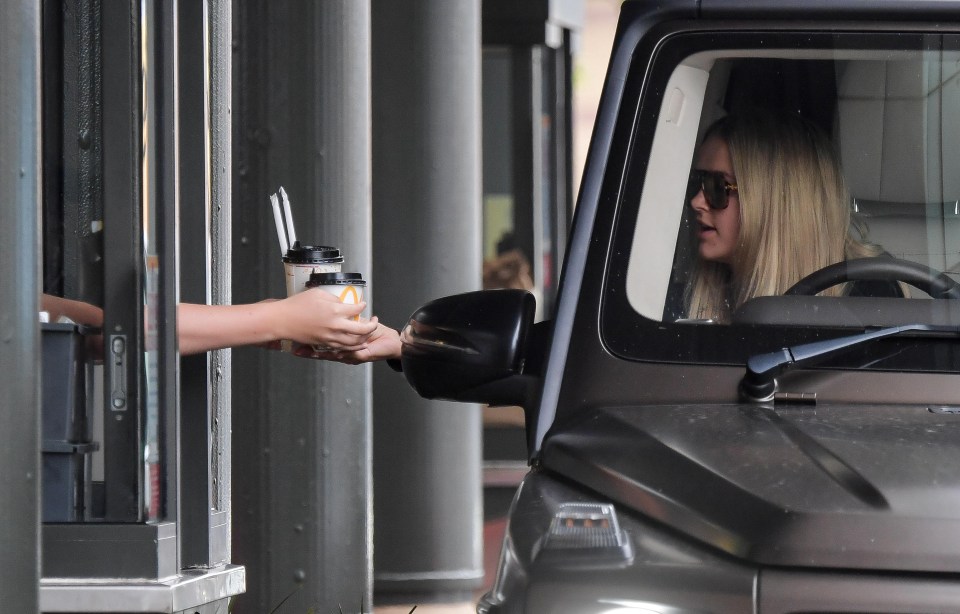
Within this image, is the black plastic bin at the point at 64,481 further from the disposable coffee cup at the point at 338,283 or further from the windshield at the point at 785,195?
the windshield at the point at 785,195

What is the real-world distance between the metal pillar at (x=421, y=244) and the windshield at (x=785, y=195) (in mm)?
4287

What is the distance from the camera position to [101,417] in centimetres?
342

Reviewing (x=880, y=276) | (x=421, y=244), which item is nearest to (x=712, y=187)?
(x=880, y=276)

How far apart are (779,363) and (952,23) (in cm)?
77

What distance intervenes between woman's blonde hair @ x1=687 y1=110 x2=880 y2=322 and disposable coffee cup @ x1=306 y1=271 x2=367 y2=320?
40.5 inches

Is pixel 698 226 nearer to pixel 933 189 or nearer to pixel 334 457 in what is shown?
pixel 933 189

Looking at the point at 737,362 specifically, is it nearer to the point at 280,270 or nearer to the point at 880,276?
the point at 880,276

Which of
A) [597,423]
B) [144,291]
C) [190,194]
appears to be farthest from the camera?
[190,194]

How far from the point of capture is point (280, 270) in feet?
17.2

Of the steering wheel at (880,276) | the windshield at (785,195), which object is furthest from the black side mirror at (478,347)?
the steering wheel at (880,276)

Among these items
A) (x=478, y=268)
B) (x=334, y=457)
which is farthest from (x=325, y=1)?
(x=478, y=268)

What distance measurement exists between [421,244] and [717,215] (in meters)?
4.38

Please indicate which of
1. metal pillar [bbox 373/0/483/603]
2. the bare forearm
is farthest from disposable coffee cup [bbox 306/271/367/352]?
metal pillar [bbox 373/0/483/603]

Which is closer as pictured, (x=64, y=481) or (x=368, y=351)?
(x=64, y=481)
